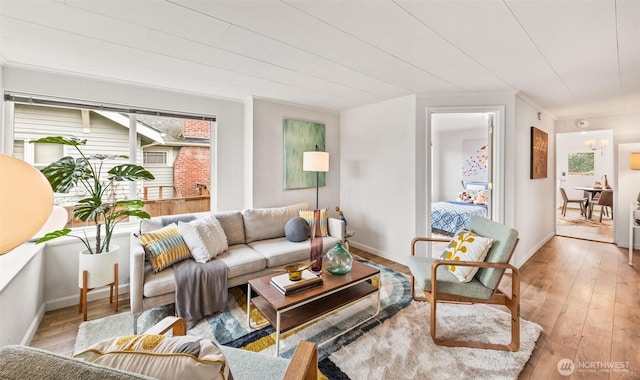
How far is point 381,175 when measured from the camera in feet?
13.1

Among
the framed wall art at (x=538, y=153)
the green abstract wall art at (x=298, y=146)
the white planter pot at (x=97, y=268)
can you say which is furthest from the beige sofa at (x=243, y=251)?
the framed wall art at (x=538, y=153)

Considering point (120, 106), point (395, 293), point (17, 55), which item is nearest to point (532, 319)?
point (395, 293)

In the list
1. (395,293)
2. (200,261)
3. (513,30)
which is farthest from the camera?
(395,293)

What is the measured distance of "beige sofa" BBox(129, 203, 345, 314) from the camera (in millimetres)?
2150

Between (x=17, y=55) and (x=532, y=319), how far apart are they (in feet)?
16.7

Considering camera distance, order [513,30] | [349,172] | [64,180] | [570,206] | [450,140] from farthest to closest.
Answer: [570,206]
[450,140]
[349,172]
[64,180]
[513,30]

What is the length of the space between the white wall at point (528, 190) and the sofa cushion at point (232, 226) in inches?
138

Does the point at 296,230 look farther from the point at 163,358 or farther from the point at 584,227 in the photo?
the point at 584,227

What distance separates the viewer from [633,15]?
1.73 m

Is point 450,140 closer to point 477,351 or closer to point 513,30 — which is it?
point 513,30

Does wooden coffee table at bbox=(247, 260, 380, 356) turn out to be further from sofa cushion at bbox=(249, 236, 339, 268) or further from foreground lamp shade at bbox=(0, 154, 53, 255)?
foreground lamp shade at bbox=(0, 154, 53, 255)

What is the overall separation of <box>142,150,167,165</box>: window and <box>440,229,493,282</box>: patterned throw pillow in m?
3.52

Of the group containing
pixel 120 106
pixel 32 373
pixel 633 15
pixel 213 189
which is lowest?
pixel 32 373

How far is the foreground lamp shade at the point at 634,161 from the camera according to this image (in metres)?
4.13
